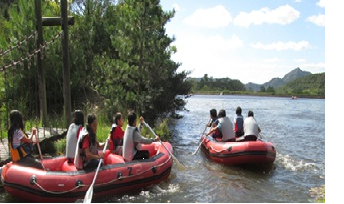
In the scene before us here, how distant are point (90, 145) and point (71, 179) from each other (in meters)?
0.69

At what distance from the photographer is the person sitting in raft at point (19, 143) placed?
6.06 metres

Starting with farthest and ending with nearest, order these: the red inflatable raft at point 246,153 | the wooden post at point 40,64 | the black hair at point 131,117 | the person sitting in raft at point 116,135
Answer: the wooden post at point 40,64
the red inflatable raft at point 246,153
the person sitting in raft at point 116,135
the black hair at point 131,117

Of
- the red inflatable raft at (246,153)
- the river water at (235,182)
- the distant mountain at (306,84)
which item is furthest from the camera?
the distant mountain at (306,84)

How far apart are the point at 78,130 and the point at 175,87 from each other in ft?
33.7

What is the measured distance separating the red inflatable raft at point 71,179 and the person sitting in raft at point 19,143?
170 millimetres

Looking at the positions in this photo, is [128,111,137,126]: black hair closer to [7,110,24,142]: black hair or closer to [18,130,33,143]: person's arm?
[18,130,33,143]: person's arm

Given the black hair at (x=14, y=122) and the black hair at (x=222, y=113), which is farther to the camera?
the black hair at (x=222, y=113)

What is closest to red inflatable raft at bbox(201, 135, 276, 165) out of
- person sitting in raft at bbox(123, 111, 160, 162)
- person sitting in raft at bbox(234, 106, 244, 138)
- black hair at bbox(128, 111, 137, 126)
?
person sitting in raft at bbox(234, 106, 244, 138)

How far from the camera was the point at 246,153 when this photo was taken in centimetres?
891

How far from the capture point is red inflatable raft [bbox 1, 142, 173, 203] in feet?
19.3

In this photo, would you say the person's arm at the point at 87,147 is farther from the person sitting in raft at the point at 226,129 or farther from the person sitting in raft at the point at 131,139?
the person sitting in raft at the point at 226,129

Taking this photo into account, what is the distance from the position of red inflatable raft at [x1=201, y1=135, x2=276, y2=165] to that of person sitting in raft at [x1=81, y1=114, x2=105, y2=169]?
414cm

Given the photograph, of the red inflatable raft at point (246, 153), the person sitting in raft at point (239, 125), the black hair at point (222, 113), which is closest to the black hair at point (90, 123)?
the red inflatable raft at point (246, 153)

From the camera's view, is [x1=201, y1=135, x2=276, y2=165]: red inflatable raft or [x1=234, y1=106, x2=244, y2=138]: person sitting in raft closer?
[x1=201, y1=135, x2=276, y2=165]: red inflatable raft
